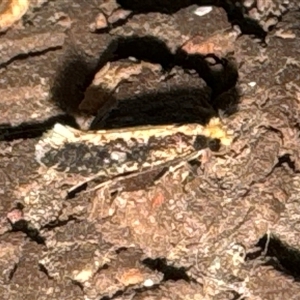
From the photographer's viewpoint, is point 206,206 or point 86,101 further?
point 86,101

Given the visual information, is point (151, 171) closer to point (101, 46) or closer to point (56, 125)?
point (56, 125)

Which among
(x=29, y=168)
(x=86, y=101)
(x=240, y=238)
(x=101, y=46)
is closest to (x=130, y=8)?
(x=101, y=46)

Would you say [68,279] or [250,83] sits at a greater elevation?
[250,83]

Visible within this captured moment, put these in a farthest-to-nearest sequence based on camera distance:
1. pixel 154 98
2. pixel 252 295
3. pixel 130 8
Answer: pixel 130 8 < pixel 154 98 < pixel 252 295
